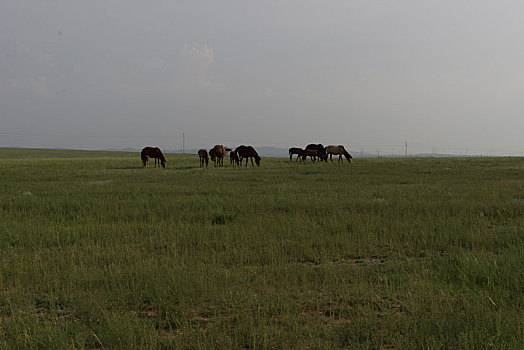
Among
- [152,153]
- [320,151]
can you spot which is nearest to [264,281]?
[152,153]

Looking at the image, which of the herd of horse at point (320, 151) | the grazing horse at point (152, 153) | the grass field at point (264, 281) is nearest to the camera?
the grass field at point (264, 281)

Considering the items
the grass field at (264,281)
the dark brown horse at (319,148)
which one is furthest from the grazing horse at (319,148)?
the grass field at (264,281)

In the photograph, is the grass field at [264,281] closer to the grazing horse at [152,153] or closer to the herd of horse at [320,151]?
the grazing horse at [152,153]

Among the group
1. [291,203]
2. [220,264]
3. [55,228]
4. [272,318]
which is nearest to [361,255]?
[220,264]

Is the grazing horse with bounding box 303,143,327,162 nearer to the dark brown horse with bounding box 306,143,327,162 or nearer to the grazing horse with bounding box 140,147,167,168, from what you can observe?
the dark brown horse with bounding box 306,143,327,162

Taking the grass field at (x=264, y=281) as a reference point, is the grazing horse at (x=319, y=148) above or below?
above

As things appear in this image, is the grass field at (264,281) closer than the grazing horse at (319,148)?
Yes

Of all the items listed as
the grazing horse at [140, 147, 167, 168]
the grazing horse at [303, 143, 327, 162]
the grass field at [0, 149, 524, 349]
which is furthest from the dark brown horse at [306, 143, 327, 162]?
the grass field at [0, 149, 524, 349]

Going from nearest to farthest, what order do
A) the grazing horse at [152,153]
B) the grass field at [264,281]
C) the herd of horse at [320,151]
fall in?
the grass field at [264,281], the grazing horse at [152,153], the herd of horse at [320,151]

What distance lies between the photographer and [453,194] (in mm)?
13828

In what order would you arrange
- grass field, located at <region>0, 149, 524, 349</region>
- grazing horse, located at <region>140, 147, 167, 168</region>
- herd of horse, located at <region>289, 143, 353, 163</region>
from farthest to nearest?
herd of horse, located at <region>289, 143, 353, 163</region> → grazing horse, located at <region>140, 147, 167, 168</region> → grass field, located at <region>0, 149, 524, 349</region>

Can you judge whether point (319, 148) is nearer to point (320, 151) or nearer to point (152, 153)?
point (320, 151)

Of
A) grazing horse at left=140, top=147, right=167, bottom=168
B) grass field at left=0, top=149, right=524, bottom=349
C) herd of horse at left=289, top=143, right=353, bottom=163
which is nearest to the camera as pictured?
grass field at left=0, top=149, right=524, bottom=349

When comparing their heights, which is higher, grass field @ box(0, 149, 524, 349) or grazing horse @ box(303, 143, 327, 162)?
grazing horse @ box(303, 143, 327, 162)
